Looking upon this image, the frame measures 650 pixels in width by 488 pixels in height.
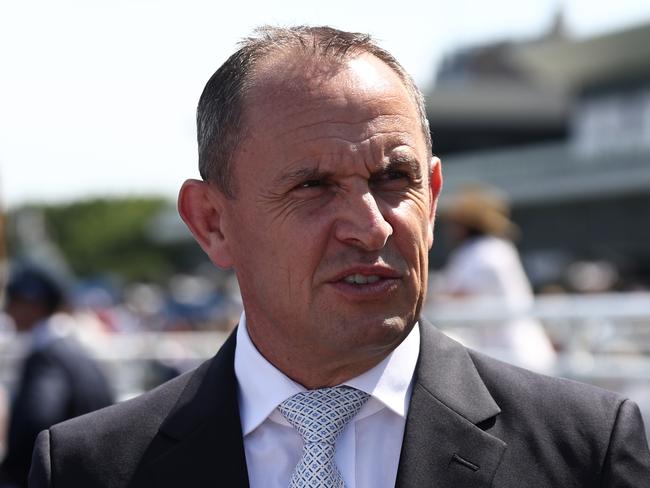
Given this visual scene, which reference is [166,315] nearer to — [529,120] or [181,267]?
[181,267]

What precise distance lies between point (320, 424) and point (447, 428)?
278 mm

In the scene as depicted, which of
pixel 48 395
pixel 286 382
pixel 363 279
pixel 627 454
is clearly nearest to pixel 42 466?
pixel 286 382

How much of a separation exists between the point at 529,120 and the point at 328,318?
6275 cm

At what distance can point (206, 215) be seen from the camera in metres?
2.89

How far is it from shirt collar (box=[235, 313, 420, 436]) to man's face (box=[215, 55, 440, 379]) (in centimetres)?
4

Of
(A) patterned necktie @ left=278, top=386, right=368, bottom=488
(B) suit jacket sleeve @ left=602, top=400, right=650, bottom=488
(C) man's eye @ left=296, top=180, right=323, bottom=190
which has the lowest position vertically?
(B) suit jacket sleeve @ left=602, top=400, right=650, bottom=488

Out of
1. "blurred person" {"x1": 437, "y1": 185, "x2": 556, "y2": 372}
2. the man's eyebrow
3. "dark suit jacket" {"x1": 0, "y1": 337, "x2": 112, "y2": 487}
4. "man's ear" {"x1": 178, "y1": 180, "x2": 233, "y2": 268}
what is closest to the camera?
the man's eyebrow

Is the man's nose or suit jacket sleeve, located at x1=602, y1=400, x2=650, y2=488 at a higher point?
the man's nose

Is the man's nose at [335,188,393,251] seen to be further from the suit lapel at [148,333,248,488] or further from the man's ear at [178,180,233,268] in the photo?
the suit lapel at [148,333,248,488]

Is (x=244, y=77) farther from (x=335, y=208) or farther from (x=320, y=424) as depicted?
(x=320, y=424)

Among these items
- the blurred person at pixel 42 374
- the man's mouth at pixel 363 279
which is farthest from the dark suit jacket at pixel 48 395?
the man's mouth at pixel 363 279

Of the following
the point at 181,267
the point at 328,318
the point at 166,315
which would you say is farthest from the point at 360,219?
the point at 181,267

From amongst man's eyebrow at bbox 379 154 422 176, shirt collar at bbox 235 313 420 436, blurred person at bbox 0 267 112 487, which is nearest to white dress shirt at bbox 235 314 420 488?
shirt collar at bbox 235 313 420 436

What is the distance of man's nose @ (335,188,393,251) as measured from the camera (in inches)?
98.1
